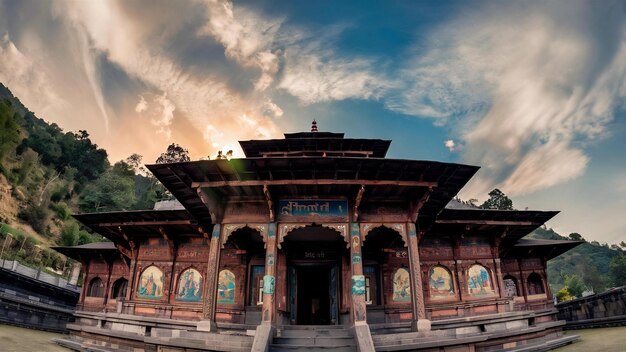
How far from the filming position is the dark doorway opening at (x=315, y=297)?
726 inches

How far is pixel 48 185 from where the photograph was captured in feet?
181

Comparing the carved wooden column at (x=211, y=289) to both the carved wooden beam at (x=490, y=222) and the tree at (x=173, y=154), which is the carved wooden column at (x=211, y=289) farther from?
the tree at (x=173, y=154)

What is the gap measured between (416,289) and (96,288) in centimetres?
1838

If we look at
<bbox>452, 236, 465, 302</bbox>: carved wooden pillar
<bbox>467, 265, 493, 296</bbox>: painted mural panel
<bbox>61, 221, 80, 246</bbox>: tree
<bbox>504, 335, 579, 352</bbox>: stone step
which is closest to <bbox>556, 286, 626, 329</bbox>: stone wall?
<bbox>504, 335, 579, 352</bbox>: stone step

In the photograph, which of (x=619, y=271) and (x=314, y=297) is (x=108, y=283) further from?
(x=619, y=271)

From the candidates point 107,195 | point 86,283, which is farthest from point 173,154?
point 86,283

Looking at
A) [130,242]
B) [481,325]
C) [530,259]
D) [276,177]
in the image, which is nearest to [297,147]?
Result: [276,177]

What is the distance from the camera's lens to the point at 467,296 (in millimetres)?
16266

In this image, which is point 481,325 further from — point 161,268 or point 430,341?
point 161,268

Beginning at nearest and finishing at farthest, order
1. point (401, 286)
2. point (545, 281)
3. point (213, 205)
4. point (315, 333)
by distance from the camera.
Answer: point (315, 333) < point (213, 205) < point (401, 286) < point (545, 281)

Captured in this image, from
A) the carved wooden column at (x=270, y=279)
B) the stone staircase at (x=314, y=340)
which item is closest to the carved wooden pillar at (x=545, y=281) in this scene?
the stone staircase at (x=314, y=340)

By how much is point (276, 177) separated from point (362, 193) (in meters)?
3.13

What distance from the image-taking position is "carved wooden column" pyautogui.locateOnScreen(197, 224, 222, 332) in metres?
11.9

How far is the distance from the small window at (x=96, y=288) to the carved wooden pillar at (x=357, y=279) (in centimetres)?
1596
